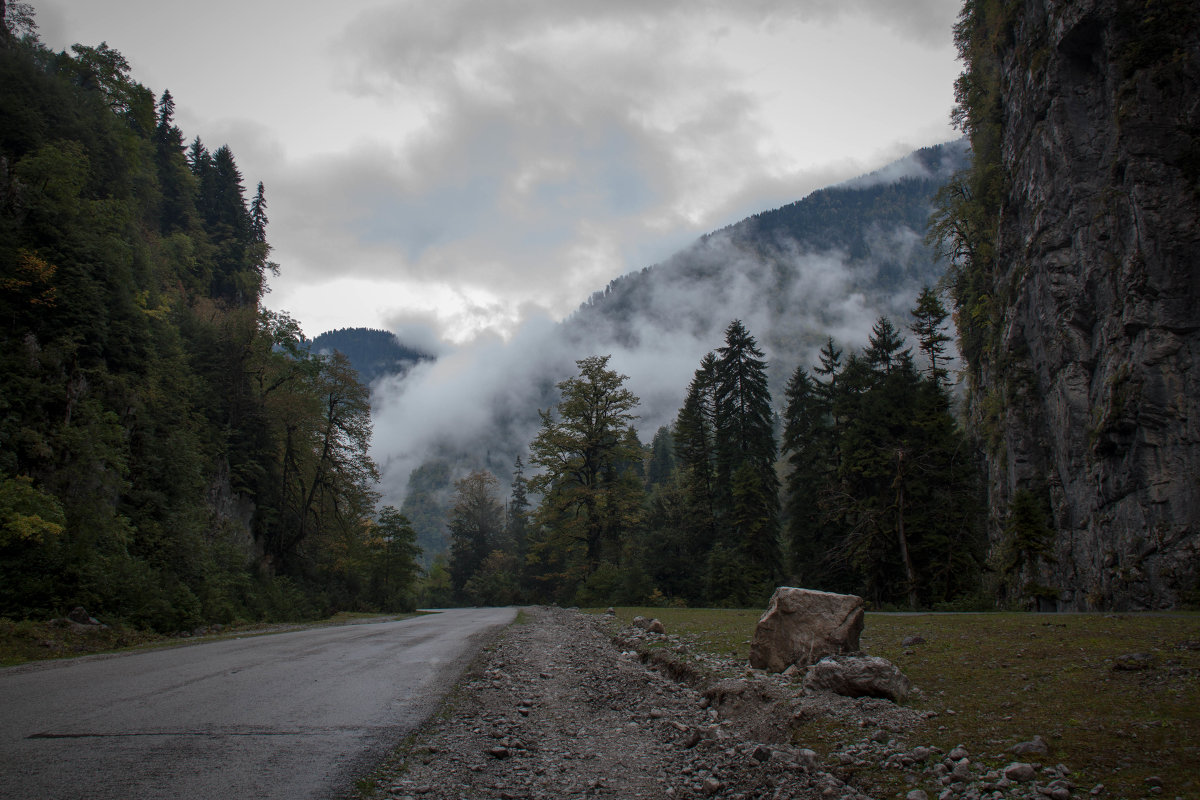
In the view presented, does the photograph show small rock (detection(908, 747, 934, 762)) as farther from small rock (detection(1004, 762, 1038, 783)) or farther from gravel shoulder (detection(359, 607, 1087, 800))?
small rock (detection(1004, 762, 1038, 783))

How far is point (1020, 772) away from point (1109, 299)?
81.7ft

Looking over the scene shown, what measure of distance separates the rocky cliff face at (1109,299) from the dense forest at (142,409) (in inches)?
1075

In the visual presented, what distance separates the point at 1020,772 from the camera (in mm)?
3906

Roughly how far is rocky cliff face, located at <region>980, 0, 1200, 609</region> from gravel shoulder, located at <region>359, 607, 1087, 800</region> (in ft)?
53.2

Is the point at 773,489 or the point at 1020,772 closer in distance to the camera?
the point at 1020,772

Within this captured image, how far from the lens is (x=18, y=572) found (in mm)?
13234

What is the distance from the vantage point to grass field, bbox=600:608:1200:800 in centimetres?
386

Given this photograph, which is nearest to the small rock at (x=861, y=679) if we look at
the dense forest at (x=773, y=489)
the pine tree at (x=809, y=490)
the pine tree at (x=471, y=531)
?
the dense forest at (x=773, y=489)

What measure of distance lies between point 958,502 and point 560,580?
39587mm

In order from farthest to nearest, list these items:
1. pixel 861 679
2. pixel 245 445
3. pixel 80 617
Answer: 1. pixel 245 445
2. pixel 80 617
3. pixel 861 679

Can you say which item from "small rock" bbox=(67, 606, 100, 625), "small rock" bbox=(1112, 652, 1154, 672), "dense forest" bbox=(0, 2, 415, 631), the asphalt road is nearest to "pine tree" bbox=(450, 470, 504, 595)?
"dense forest" bbox=(0, 2, 415, 631)

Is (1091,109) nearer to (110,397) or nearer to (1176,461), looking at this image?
(1176,461)

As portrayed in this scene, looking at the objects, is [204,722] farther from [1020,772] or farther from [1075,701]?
[1075,701]

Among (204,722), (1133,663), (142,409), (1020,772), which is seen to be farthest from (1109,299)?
(142,409)
